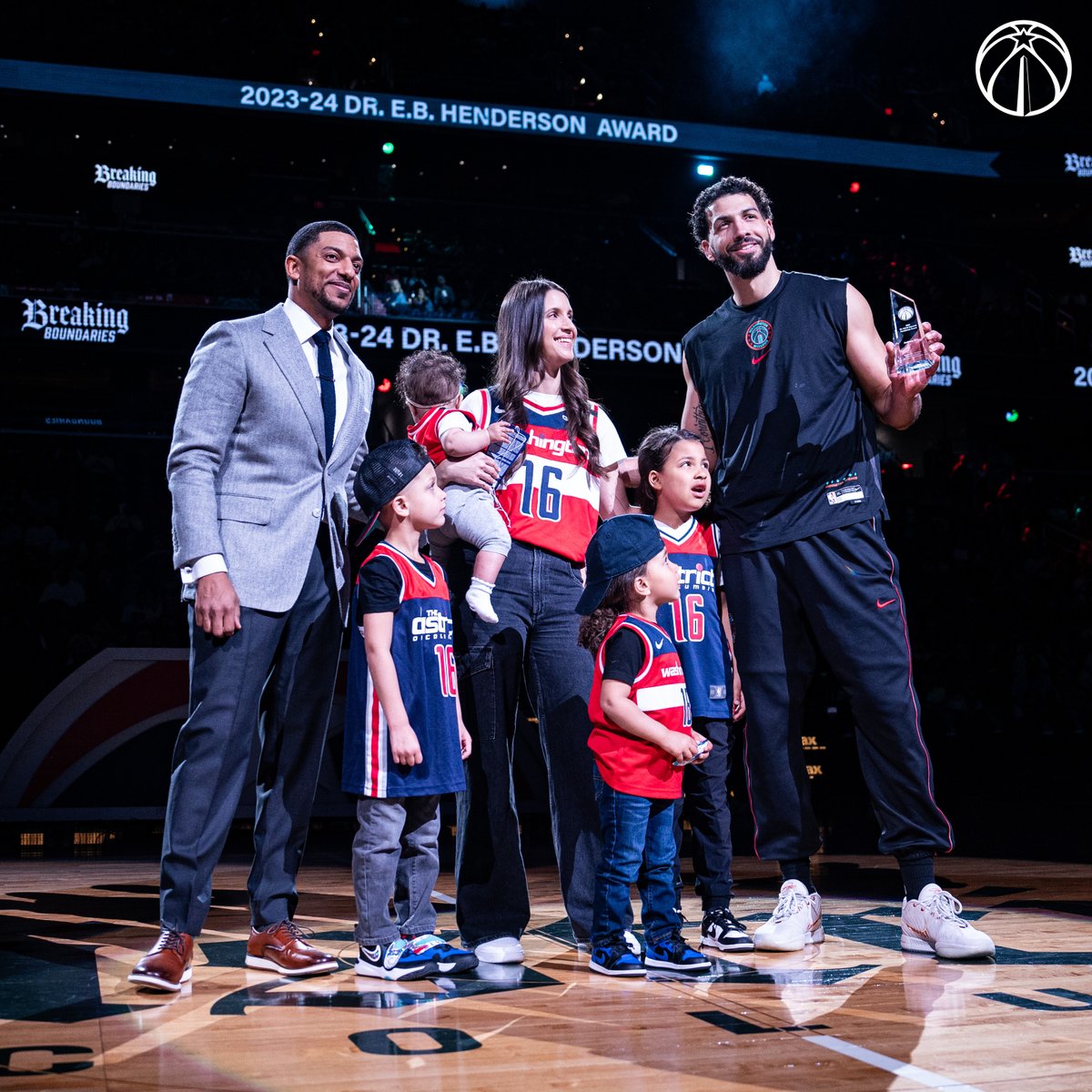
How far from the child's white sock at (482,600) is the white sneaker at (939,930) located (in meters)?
1.19

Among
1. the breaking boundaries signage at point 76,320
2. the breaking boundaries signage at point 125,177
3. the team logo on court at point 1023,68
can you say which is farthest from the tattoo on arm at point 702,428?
the team logo on court at point 1023,68

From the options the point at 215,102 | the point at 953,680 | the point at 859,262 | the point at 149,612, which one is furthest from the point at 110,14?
the point at 953,680

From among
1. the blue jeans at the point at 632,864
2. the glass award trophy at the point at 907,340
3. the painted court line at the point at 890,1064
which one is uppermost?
the glass award trophy at the point at 907,340

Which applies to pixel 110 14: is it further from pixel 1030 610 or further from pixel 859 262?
pixel 1030 610

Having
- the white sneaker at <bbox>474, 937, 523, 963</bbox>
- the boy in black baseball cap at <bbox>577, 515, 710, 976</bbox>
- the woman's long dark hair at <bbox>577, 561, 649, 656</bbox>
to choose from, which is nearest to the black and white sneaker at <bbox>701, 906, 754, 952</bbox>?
the boy in black baseball cap at <bbox>577, 515, 710, 976</bbox>

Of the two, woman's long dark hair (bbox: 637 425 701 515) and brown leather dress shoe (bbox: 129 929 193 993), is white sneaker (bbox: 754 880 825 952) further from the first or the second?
brown leather dress shoe (bbox: 129 929 193 993)

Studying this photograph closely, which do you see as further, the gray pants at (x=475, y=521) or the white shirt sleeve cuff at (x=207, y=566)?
the gray pants at (x=475, y=521)

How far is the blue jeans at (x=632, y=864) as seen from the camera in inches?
102

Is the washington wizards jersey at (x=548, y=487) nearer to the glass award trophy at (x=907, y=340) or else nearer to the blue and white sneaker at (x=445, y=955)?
the glass award trophy at (x=907, y=340)

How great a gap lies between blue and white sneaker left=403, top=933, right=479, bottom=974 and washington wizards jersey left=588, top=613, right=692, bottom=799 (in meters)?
0.48

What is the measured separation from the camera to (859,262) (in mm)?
17172

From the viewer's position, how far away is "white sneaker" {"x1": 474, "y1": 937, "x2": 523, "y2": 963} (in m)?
2.71

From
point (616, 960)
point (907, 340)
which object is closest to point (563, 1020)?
point (616, 960)

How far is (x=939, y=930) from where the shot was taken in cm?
273
